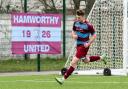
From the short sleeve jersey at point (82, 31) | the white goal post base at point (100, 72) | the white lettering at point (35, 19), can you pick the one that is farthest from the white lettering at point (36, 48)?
the short sleeve jersey at point (82, 31)

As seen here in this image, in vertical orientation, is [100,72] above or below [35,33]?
below

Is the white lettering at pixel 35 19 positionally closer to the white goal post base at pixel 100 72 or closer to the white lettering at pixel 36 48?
the white lettering at pixel 36 48

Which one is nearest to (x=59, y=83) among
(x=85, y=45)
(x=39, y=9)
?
(x=85, y=45)

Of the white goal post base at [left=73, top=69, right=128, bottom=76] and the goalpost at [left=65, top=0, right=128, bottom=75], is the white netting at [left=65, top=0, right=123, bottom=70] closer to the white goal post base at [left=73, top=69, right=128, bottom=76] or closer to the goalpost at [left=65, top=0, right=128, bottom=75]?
the goalpost at [left=65, top=0, right=128, bottom=75]

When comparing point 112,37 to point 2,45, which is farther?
point 2,45

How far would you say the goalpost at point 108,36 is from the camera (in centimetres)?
2017

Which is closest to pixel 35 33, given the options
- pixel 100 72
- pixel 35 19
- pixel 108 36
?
pixel 35 19

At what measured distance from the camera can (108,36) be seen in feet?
67.2

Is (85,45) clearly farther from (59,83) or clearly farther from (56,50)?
(56,50)

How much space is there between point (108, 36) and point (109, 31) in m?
0.24

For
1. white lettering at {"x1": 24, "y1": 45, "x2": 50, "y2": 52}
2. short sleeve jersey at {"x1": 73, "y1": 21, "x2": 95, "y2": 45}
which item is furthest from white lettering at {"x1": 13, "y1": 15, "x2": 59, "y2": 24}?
short sleeve jersey at {"x1": 73, "y1": 21, "x2": 95, "y2": 45}

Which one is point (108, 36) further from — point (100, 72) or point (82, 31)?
point (82, 31)

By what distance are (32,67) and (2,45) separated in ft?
8.00

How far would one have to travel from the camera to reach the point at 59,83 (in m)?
15.7
